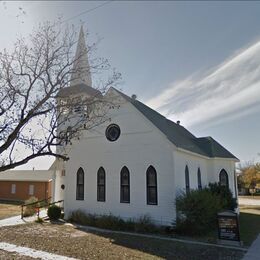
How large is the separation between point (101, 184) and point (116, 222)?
3.19 meters

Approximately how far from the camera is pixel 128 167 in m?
17.6

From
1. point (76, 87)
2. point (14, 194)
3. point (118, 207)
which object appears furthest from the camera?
point (14, 194)

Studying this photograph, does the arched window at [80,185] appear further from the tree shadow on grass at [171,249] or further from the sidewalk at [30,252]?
the sidewalk at [30,252]

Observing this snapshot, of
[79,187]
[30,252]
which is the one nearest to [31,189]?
[79,187]

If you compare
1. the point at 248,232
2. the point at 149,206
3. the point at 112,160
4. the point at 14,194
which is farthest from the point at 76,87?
the point at 14,194

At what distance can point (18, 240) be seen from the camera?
508 inches

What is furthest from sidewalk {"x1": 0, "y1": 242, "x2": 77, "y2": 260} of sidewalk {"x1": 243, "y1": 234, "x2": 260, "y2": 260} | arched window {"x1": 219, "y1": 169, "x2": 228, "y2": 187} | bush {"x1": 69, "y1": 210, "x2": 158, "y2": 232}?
arched window {"x1": 219, "y1": 169, "x2": 228, "y2": 187}

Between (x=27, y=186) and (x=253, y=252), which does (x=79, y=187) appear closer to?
(x=253, y=252)

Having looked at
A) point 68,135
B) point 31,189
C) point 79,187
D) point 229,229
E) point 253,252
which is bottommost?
point 253,252

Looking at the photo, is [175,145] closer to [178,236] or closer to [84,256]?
[178,236]

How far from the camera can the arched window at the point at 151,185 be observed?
16.4m

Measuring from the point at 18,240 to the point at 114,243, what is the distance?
4.58m

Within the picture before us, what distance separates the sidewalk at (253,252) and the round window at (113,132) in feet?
32.9

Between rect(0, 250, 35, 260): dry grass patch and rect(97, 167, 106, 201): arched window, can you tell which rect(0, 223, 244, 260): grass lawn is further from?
rect(97, 167, 106, 201): arched window
